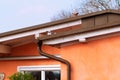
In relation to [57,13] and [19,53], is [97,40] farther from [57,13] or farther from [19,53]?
[57,13]

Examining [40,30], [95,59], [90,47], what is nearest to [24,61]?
[40,30]

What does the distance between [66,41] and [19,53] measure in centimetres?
383

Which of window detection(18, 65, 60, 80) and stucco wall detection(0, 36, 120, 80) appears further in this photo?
window detection(18, 65, 60, 80)

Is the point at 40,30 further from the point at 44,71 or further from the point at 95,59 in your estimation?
the point at 95,59

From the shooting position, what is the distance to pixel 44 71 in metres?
11.3

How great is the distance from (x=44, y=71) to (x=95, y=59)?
3627mm

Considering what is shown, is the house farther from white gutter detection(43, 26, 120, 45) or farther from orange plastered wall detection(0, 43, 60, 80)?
orange plastered wall detection(0, 43, 60, 80)

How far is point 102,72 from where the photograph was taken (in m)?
7.92

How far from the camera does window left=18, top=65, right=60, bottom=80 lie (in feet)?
36.6

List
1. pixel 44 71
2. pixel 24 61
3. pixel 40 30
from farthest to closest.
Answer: pixel 24 61 < pixel 44 71 < pixel 40 30

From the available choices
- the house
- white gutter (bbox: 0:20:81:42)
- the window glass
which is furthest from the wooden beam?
the house

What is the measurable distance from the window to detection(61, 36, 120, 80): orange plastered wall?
2.84 metres

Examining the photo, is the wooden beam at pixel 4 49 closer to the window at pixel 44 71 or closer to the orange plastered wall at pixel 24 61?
the orange plastered wall at pixel 24 61

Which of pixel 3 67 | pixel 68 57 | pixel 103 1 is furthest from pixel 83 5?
pixel 68 57
